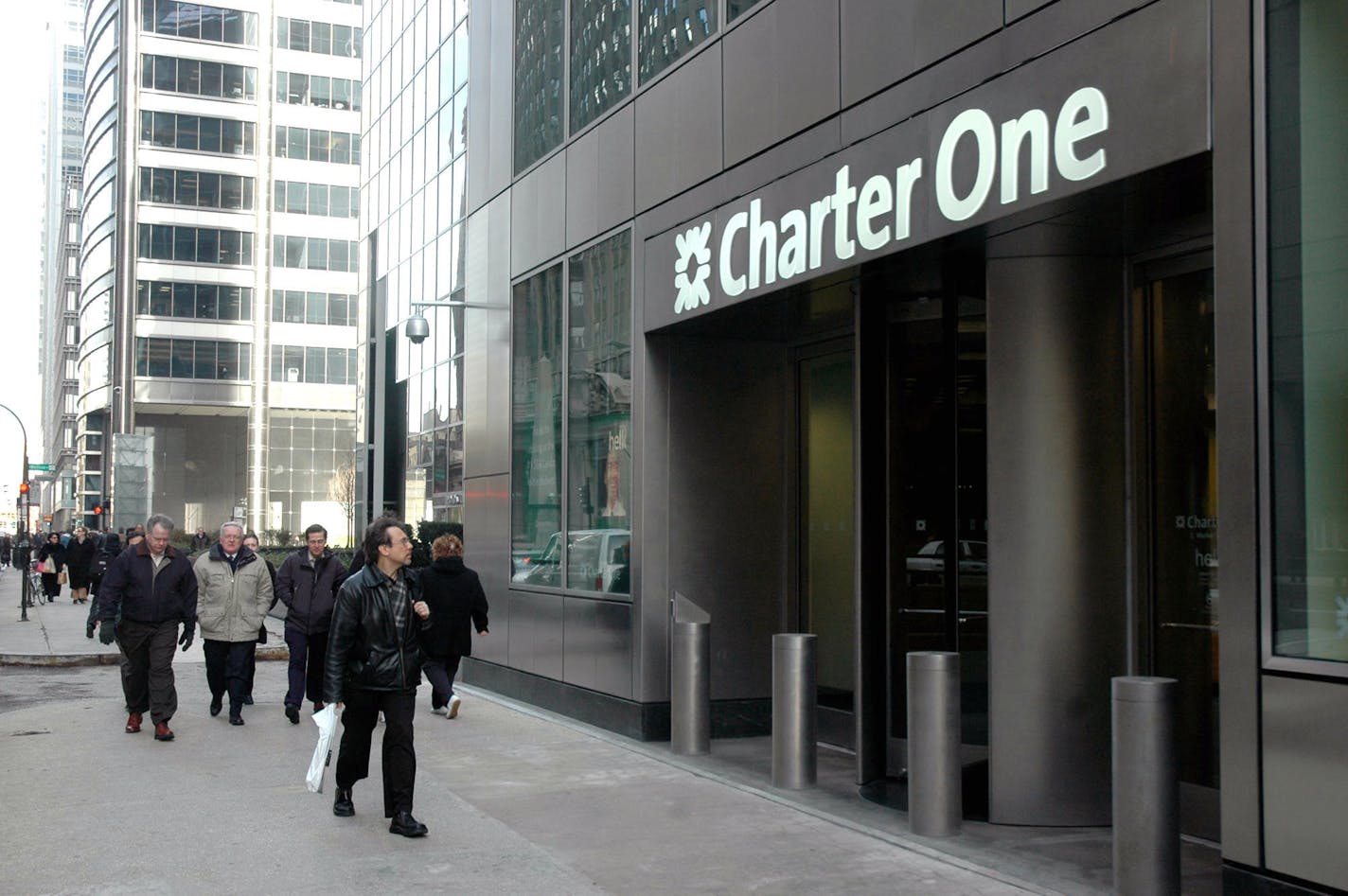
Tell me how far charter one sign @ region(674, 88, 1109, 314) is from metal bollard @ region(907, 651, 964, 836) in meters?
2.52

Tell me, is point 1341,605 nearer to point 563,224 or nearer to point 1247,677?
point 1247,677

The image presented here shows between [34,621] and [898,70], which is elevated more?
[898,70]

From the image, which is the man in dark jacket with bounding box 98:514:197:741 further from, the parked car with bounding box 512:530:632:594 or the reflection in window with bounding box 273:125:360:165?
the reflection in window with bounding box 273:125:360:165

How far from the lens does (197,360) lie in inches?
2643

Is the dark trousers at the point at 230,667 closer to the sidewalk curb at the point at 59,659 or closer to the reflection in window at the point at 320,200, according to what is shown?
the sidewalk curb at the point at 59,659

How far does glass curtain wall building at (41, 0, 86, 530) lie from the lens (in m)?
109

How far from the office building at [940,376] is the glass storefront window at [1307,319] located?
1cm

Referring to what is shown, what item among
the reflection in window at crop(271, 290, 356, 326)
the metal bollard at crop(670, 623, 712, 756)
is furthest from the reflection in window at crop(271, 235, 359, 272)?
the metal bollard at crop(670, 623, 712, 756)

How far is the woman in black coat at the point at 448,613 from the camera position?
514 inches

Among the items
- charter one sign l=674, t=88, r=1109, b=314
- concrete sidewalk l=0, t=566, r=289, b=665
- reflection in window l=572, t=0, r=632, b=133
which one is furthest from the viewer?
concrete sidewalk l=0, t=566, r=289, b=665

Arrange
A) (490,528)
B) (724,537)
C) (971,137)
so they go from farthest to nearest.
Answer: (490,528)
(724,537)
(971,137)

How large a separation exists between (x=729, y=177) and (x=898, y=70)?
2.40 metres

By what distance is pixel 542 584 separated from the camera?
14031 millimetres

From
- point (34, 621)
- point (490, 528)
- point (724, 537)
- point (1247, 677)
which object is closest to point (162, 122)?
point (34, 621)
